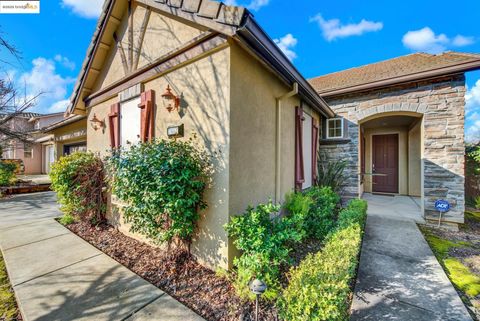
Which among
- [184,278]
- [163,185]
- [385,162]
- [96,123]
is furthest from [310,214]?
[385,162]

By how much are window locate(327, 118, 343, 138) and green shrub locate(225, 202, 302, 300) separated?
18.6ft

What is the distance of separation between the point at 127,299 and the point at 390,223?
5978 millimetres

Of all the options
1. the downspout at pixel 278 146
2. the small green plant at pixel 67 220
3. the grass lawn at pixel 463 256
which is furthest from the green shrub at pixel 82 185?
the grass lawn at pixel 463 256

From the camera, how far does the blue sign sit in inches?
207

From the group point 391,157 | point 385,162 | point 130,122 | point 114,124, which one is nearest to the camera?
point 130,122

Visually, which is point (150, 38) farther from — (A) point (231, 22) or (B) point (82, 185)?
(B) point (82, 185)

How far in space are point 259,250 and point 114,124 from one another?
436cm

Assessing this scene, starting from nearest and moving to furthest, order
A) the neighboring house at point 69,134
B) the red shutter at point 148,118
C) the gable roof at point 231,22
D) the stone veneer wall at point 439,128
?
the gable roof at point 231,22
the red shutter at point 148,118
the stone veneer wall at point 439,128
the neighboring house at point 69,134

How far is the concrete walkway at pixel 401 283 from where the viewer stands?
2.24m

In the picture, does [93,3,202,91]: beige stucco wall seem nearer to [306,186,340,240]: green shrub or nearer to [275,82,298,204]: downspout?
[275,82,298,204]: downspout

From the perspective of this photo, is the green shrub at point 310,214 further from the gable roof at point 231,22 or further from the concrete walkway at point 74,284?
the concrete walkway at point 74,284

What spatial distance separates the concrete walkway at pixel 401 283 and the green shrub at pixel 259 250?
960mm

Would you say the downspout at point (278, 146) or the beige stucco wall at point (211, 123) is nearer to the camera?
the beige stucco wall at point (211, 123)

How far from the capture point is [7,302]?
2.48 metres
